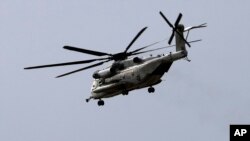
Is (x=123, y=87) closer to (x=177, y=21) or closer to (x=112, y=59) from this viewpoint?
(x=112, y=59)

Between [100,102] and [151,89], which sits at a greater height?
[151,89]

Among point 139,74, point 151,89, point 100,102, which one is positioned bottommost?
point 100,102

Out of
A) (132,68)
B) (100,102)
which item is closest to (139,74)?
(132,68)

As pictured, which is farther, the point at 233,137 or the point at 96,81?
the point at 96,81

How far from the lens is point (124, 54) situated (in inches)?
3866

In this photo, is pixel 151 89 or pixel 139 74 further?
pixel 151 89

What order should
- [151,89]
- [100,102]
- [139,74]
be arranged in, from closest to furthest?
1. [139,74]
2. [151,89]
3. [100,102]

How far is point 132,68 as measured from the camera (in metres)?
95.6

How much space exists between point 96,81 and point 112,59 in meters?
4.53

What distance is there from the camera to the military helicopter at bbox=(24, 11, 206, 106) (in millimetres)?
93188

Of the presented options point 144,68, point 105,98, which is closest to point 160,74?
point 144,68

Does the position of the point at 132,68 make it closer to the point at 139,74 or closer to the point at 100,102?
the point at 139,74

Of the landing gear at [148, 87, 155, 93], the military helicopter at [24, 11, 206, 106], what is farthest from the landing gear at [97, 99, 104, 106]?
the landing gear at [148, 87, 155, 93]

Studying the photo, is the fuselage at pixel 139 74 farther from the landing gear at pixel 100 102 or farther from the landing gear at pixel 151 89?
the landing gear at pixel 100 102
